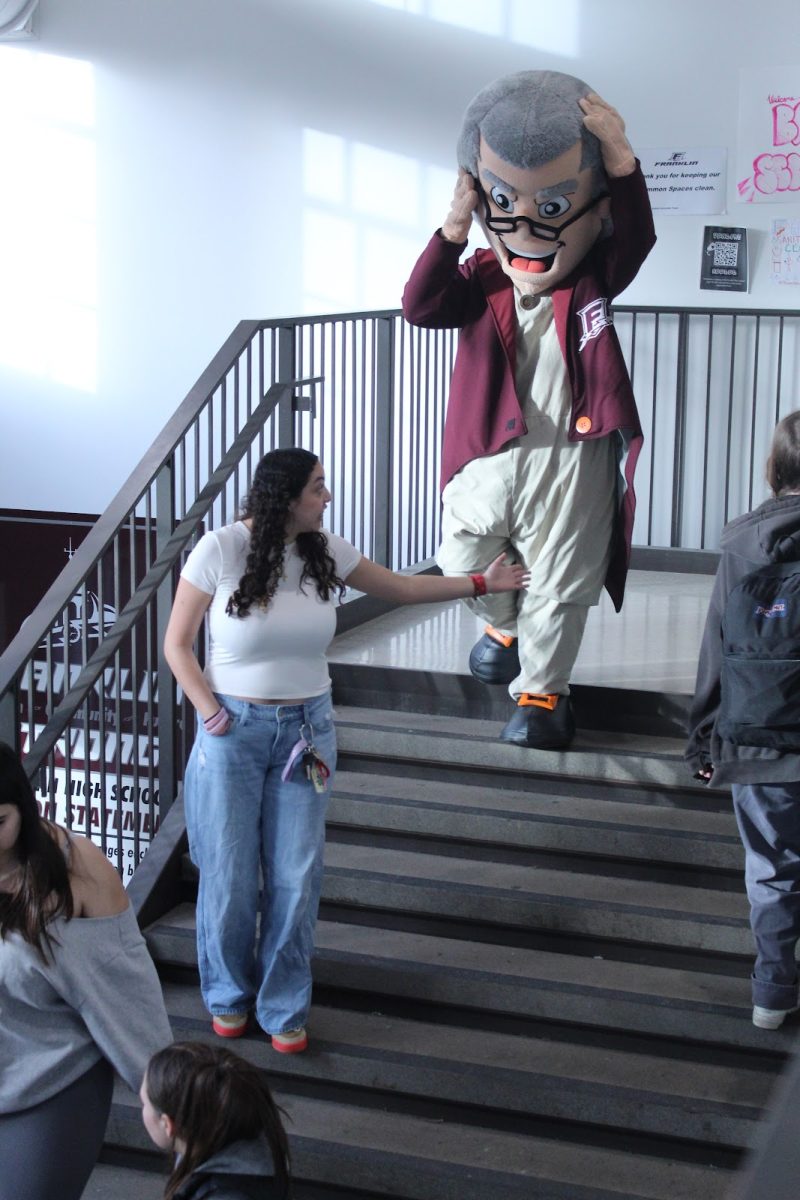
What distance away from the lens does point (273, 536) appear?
3023 mm

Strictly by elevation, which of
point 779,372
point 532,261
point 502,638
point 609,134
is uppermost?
point 609,134

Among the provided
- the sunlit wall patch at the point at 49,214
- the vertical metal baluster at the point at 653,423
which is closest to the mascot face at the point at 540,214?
the vertical metal baluster at the point at 653,423

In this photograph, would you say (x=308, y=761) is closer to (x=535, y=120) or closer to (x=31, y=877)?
(x=31, y=877)

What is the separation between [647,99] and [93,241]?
2.89 m

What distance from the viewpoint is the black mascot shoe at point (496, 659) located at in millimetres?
3834

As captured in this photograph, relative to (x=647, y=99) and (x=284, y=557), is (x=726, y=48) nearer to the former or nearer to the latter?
(x=647, y=99)

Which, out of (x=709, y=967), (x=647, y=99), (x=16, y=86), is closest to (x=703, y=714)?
(x=709, y=967)

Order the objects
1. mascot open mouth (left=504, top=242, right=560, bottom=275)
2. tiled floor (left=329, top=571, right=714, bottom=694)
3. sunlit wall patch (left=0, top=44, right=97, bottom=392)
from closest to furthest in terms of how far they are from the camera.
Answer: mascot open mouth (left=504, top=242, right=560, bottom=275), tiled floor (left=329, top=571, right=714, bottom=694), sunlit wall patch (left=0, top=44, right=97, bottom=392)

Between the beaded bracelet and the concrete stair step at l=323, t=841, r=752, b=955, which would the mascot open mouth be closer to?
the beaded bracelet

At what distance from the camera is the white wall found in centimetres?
619

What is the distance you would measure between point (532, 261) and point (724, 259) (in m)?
2.88

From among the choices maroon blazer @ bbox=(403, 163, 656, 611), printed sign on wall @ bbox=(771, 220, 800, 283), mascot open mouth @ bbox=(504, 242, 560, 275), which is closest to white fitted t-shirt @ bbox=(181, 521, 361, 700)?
maroon blazer @ bbox=(403, 163, 656, 611)

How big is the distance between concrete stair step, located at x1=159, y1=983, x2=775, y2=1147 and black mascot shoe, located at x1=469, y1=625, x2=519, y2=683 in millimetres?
981

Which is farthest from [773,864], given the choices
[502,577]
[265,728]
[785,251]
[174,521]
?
[785,251]
